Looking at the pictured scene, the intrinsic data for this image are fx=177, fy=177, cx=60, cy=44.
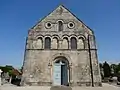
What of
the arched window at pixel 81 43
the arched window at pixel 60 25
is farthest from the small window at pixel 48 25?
the arched window at pixel 81 43

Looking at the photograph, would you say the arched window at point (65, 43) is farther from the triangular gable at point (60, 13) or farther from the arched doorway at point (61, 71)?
the triangular gable at point (60, 13)

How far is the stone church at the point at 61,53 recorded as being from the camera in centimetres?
2198

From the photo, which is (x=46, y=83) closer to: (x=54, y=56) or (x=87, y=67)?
(x=54, y=56)

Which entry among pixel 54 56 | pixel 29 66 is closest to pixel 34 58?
pixel 29 66

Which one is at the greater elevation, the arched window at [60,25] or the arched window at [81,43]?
the arched window at [60,25]

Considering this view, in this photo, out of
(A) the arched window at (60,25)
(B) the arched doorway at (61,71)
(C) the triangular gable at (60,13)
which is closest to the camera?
(B) the arched doorway at (61,71)

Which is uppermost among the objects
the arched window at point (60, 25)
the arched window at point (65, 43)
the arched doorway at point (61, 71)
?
the arched window at point (60, 25)

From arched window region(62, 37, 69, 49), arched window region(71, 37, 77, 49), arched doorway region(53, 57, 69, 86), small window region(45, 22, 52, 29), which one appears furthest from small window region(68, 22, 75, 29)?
arched doorway region(53, 57, 69, 86)

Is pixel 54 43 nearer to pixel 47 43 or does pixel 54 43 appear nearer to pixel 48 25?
pixel 47 43

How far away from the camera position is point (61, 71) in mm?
22781

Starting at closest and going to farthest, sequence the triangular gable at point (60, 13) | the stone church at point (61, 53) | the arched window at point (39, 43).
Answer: the stone church at point (61, 53), the arched window at point (39, 43), the triangular gable at point (60, 13)

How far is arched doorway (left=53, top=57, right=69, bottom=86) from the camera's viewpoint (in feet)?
73.0

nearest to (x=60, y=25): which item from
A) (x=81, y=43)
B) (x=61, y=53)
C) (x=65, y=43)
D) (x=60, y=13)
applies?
(x=60, y=13)

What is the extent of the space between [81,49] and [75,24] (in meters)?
3.66
